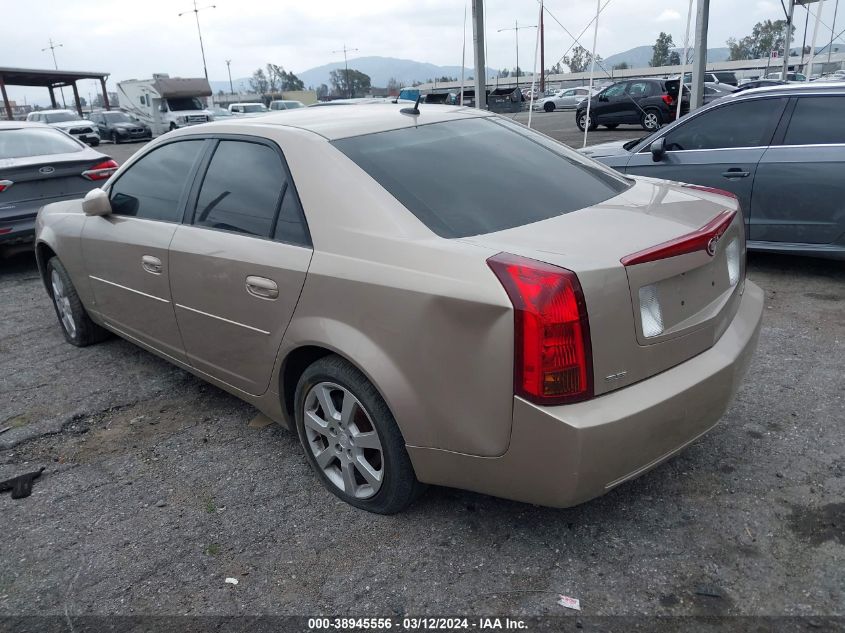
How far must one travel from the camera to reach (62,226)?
179 inches

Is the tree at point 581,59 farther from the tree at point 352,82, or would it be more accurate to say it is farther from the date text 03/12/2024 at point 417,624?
the tree at point 352,82

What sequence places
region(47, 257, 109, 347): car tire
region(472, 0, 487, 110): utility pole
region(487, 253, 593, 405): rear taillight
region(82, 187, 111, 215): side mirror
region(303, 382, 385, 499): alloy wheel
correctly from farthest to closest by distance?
region(472, 0, 487, 110): utility pole
region(47, 257, 109, 347): car tire
region(82, 187, 111, 215): side mirror
region(303, 382, 385, 499): alloy wheel
region(487, 253, 593, 405): rear taillight

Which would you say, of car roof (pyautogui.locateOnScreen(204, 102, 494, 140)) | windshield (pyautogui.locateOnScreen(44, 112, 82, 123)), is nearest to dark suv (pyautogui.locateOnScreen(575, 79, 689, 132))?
car roof (pyautogui.locateOnScreen(204, 102, 494, 140))

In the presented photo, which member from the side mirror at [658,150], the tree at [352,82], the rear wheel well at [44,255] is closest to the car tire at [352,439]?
the rear wheel well at [44,255]

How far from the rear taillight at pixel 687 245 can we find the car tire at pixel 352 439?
1033mm

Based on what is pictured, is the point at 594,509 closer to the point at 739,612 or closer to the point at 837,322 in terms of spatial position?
the point at 739,612

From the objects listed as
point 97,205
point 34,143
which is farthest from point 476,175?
point 34,143

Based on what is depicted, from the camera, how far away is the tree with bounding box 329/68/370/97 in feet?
286

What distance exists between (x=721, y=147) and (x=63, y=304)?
5.32 metres

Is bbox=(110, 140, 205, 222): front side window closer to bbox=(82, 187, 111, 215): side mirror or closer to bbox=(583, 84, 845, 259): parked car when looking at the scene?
bbox=(82, 187, 111, 215): side mirror

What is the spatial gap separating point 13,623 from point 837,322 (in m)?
4.79

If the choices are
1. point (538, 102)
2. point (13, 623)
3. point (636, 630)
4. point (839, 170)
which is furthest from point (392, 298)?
point (538, 102)

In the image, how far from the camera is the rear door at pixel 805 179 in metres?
5.15

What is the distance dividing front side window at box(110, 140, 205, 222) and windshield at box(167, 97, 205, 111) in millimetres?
33585
